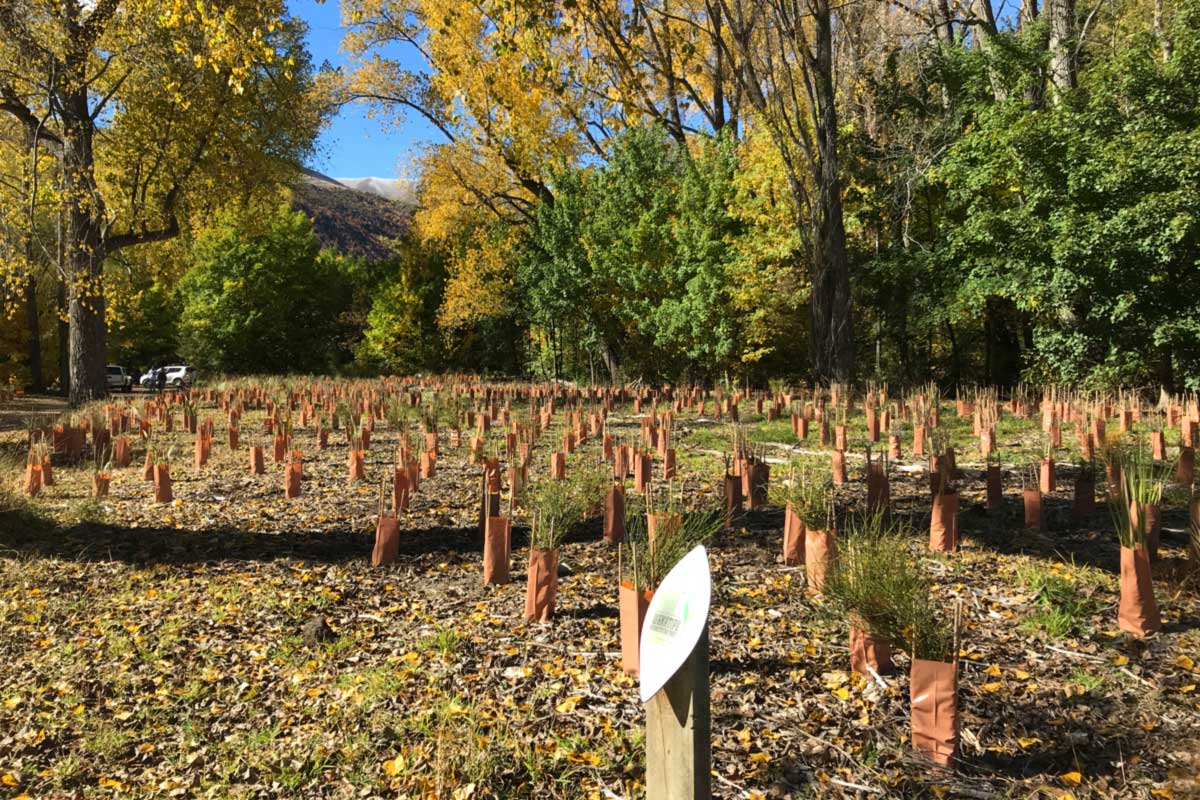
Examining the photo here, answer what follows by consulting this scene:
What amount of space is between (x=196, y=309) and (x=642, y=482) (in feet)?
99.3

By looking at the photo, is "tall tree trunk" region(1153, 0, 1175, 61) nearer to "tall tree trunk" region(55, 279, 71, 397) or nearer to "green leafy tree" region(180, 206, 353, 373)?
"tall tree trunk" region(55, 279, 71, 397)

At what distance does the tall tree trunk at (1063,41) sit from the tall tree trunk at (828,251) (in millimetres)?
4411

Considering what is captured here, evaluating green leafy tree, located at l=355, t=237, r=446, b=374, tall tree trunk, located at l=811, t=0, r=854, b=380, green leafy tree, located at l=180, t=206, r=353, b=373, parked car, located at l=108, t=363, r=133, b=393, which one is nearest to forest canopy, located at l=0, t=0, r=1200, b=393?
tall tree trunk, located at l=811, t=0, r=854, b=380

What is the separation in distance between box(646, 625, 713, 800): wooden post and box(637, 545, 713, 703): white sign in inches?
1.6

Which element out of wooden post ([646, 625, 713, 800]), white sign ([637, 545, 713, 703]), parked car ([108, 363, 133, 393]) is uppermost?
parked car ([108, 363, 133, 393])

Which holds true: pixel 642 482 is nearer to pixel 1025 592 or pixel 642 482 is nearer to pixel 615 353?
pixel 1025 592

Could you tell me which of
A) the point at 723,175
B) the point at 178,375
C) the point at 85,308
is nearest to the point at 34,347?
the point at 178,375

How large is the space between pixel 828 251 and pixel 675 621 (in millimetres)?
11514

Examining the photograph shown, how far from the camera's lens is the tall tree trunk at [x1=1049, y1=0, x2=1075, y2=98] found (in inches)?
496

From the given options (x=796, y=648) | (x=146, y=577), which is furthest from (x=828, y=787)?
(x=146, y=577)

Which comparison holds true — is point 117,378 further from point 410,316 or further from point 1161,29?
point 1161,29

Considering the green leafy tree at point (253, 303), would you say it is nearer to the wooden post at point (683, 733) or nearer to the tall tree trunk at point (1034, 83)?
the tall tree trunk at point (1034, 83)

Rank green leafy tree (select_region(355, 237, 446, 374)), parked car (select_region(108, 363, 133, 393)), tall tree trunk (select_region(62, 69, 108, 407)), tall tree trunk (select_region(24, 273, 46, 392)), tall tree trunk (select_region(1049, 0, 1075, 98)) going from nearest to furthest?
tall tree trunk (select_region(62, 69, 108, 407)), tall tree trunk (select_region(1049, 0, 1075, 98)), tall tree trunk (select_region(24, 273, 46, 392)), parked car (select_region(108, 363, 133, 393)), green leafy tree (select_region(355, 237, 446, 374))

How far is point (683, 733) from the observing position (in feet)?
5.15
